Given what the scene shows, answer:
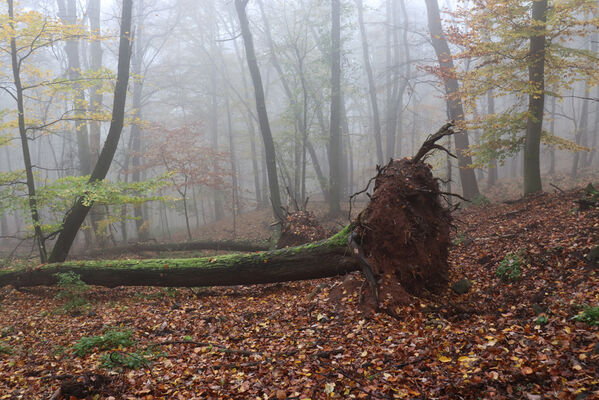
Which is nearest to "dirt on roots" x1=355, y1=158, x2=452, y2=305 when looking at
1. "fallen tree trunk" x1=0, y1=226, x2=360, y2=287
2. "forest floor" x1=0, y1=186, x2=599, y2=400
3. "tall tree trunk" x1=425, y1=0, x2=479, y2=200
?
"forest floor" x1=0, y1=186, x2=599, y2=400

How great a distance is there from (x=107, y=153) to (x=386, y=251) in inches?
338

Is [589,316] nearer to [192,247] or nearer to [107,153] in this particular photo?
[107,153]

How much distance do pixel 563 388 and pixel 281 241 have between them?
828 cm

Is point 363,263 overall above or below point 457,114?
below

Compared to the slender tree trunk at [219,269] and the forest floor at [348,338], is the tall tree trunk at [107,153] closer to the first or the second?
the slender tree trunk at [219,269]

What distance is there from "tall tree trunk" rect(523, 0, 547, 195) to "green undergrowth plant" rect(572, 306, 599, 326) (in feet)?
24.1

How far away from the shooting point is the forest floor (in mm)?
3545

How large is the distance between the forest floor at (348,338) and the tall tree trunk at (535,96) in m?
3.15

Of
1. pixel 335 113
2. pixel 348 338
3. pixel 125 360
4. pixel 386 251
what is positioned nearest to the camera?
pixel 125 360

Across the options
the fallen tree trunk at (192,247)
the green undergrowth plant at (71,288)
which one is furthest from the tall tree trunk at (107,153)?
the fallen tree trunk at (192,247)

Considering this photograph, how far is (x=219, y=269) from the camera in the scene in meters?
7.38

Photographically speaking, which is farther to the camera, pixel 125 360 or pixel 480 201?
pixel 480 201

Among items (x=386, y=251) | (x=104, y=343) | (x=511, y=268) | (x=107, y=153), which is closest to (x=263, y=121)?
(x=107, y=153)

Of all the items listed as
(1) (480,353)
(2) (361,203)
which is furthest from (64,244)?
(2) (361,203)
